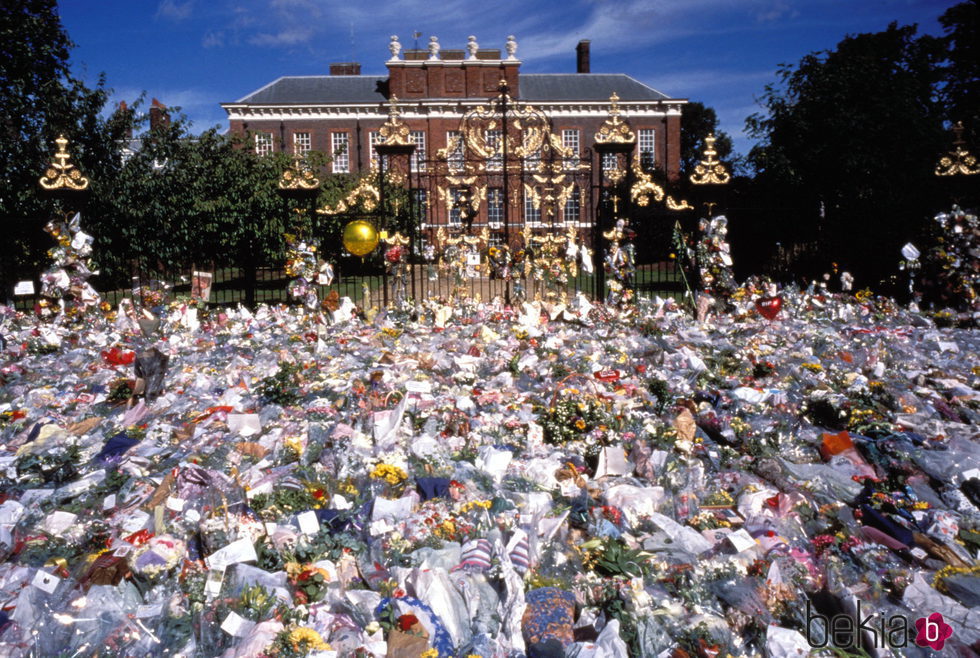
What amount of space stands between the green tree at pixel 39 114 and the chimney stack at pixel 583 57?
2837cm

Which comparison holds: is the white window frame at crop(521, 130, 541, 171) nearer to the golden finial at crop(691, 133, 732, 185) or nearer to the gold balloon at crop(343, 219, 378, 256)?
the golden finial at crop(691, 133, 732, 185)

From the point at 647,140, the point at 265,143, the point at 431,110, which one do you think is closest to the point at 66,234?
the point at 265,143

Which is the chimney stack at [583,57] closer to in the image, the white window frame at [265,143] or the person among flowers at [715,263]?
the white window frame at [265,143]

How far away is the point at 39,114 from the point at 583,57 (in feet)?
101

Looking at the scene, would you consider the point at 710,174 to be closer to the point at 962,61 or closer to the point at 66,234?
the point at 66,234

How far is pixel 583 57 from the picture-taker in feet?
134

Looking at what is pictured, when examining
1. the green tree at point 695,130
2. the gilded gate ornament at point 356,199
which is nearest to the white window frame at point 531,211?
the gilded gate ornament at point 356,199

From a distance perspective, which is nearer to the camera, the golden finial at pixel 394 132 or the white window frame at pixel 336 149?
the golden finial at pixel 394 132

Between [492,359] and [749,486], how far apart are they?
3.22m

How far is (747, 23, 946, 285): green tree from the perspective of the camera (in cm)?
1277

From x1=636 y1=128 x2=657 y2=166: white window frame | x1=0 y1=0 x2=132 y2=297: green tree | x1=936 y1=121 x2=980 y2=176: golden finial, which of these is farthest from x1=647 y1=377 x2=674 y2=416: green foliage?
x1=636 y1=128 x2=657 y2=166: white window frame

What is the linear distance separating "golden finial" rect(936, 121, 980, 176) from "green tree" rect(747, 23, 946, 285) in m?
2.32

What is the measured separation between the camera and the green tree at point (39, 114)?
53.3ft

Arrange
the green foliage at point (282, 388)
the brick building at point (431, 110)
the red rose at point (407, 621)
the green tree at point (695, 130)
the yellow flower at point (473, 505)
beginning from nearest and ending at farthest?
the red rose at point (407, 621)
the yellow flower at point (473, 505)
the green foliage at point (282, 388)
the brick building at point (431, 110)
the green tree at point (695, 130)
